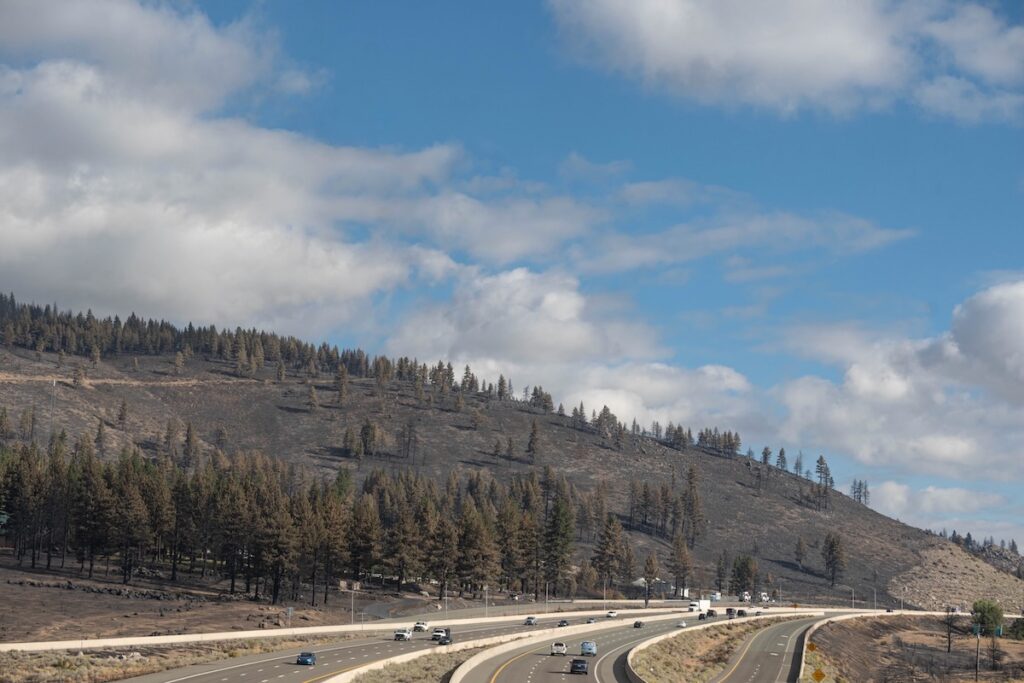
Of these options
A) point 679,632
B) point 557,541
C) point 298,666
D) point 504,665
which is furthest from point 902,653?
point 298,666

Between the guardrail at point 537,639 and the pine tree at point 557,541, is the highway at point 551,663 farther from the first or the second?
the pine tree at point 557,541

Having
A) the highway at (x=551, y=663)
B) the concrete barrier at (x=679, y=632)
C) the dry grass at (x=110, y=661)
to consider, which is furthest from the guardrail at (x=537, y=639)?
the dry grass at (x=110, y=661)

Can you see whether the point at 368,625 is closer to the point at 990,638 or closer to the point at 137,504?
the point at 137,504

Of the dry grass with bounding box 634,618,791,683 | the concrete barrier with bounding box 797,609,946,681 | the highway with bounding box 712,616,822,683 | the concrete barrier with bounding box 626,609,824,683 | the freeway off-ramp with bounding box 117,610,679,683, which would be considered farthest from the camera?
the concrete barrier with bounding box 797,609,946,681

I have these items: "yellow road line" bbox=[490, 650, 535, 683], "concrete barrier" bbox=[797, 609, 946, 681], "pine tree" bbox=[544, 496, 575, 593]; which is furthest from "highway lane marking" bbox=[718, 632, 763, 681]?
"pine tree" bbox=[544, 496, 575, 593]

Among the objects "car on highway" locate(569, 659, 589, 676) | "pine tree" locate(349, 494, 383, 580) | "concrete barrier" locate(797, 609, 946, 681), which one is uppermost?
"pine tree" locate(349, 494, 383, 580)

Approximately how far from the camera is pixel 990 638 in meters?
172

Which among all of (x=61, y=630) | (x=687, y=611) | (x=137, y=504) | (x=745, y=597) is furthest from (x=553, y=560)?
(x=61, y=630)

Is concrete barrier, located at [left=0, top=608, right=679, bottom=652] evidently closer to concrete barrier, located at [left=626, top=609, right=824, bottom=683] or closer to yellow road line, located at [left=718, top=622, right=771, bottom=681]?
concrete barrier, located at [left=626, top=609, right=824, bottom=683]

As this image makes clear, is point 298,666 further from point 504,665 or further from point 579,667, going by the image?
point 579,667

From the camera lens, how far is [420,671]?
223 feet

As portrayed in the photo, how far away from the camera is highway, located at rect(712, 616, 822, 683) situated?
83875 mm

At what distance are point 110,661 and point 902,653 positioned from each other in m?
115

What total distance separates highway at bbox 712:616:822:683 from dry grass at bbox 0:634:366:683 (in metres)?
38.5
